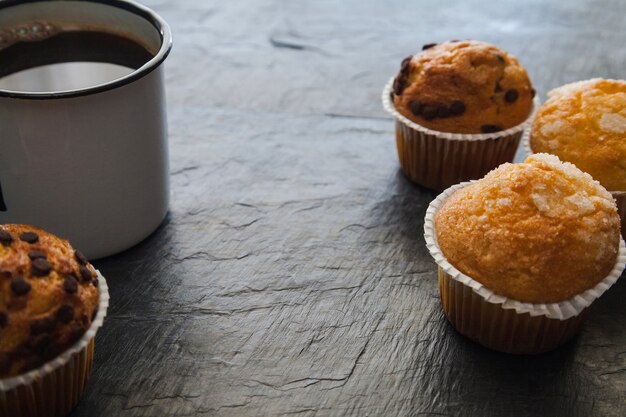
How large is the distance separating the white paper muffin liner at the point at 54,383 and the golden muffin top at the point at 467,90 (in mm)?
1107

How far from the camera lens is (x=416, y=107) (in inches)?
92.4

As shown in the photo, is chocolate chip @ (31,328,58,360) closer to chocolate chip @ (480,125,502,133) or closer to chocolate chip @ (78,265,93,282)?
chocolate chip @ (78,265,93,282)

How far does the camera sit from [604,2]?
3.75m

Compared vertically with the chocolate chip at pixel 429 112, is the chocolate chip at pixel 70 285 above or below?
above

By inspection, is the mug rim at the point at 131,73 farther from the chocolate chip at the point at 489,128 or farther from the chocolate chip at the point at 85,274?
the chocolate chip at the point at 489,128

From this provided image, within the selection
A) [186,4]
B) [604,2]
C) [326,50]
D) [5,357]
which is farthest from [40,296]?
[604,2]

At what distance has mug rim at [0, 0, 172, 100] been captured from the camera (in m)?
1.80

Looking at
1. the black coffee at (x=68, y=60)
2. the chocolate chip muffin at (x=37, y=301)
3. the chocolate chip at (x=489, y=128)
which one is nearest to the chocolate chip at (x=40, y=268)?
the chocolate chip muffin at (x=37, y=301)

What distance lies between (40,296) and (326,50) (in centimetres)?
202

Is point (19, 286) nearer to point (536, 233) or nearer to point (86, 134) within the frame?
point (86, 134)

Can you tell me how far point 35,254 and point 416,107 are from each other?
3.93ft

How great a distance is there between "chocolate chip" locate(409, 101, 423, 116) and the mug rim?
0.75 meters

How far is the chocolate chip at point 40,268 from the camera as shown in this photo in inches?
63.2

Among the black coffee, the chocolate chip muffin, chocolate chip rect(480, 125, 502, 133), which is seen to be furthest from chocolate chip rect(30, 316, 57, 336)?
chocolate chip rect(480, 125, 502, 133)
